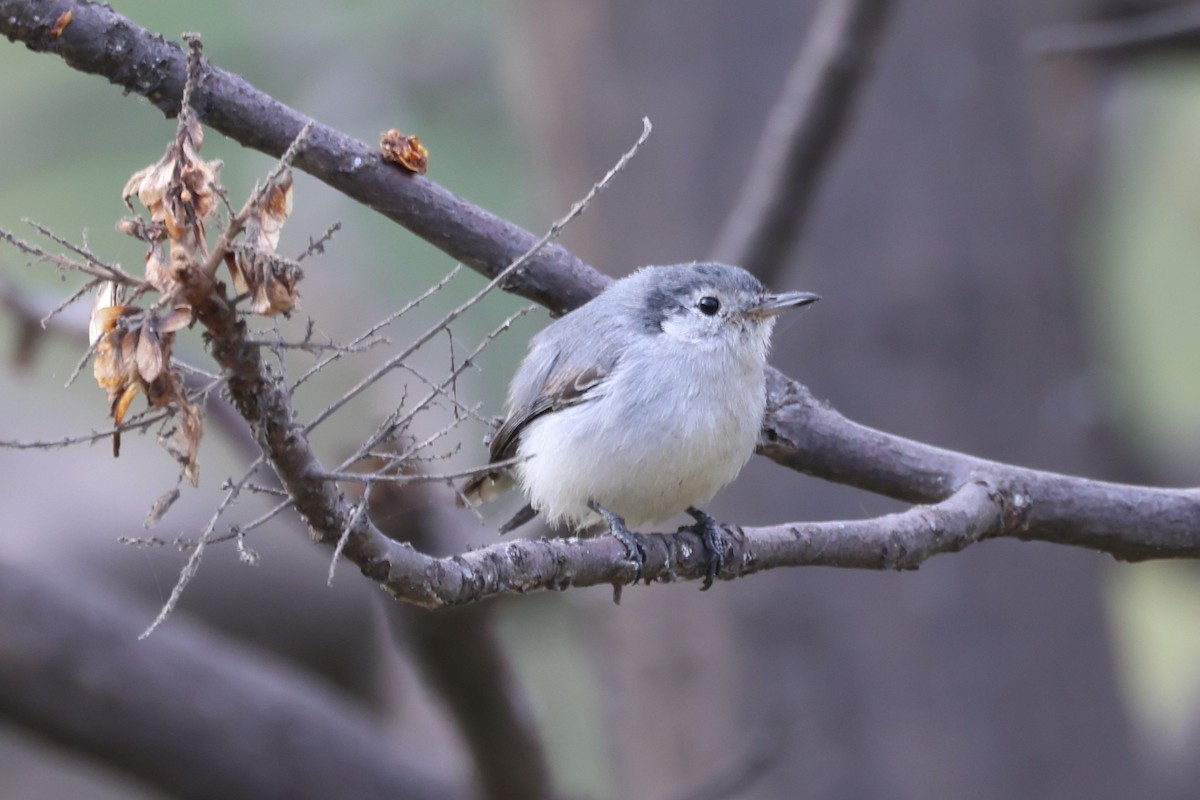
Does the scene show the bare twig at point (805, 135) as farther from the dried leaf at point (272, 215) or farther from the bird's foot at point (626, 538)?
the dried leaf at point (272, 215)

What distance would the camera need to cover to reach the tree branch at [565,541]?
1656mm

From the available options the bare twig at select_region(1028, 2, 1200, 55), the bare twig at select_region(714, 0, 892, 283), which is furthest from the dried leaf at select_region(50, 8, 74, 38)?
the bare twig at select_region(1028, 2, 1200, 55)

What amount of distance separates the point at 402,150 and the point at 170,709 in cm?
264

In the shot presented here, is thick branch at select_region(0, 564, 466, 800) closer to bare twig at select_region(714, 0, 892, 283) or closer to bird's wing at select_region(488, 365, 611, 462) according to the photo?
bird's wing at select_region(488, 365, 611, 462)

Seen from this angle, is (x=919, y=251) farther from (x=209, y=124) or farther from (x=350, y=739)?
(x=209, y=124)

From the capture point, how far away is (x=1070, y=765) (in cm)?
485

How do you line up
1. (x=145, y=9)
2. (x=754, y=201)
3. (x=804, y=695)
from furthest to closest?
(x=145, y=9)
(x=804, y=695)
(x=754, y=201)

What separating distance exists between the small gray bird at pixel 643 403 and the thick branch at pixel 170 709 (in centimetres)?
166

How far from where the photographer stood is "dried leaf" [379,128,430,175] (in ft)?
8.04

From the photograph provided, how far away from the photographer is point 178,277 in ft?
4.24

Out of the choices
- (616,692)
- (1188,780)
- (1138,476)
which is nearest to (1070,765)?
(1188,780)

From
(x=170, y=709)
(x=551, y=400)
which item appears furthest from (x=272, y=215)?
(x=170, y=709)

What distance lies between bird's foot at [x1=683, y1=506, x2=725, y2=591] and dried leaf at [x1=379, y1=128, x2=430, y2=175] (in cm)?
96

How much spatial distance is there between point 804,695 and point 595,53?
2.75 m
